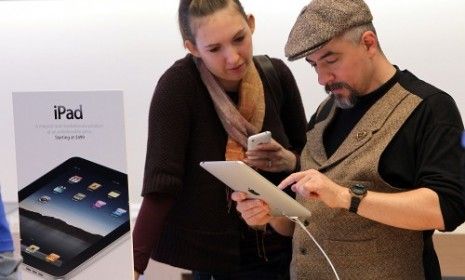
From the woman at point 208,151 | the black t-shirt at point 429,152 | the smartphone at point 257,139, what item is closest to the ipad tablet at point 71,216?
the woman at point 208,151

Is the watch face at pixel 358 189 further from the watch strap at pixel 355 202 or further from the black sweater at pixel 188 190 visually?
the black sweater at pixel 188 190

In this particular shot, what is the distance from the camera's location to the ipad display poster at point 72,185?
142 cm

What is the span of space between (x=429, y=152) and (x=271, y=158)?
48 cm

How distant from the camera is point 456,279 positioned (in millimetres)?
3404

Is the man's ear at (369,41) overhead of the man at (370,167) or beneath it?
overhead

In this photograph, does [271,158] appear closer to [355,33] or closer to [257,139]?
[257,139]

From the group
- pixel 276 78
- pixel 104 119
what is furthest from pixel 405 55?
pixel 104 119

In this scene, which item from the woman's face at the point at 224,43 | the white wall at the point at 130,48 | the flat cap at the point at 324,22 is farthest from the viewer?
the white wall at the point at 130,48

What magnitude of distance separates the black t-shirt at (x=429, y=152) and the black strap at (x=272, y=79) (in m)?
0.34

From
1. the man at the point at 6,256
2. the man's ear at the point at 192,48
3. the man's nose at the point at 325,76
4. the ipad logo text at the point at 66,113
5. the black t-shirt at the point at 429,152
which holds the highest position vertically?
the man's ear at the point at 192,48

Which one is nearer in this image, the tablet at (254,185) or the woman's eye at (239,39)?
the tablet at (254,185)

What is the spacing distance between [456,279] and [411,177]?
6.78 feet

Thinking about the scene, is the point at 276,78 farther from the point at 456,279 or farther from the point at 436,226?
the point at 456,279

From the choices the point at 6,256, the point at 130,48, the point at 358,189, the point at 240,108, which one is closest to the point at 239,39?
the point at 240,108
